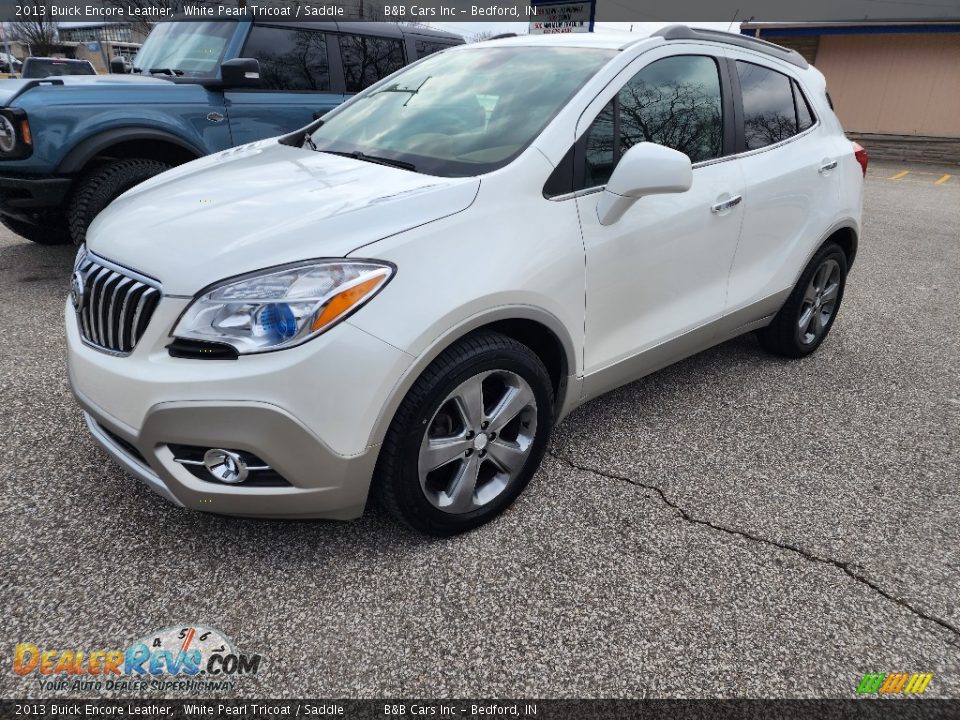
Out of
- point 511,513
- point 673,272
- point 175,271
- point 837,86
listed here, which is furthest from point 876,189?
point 175,271

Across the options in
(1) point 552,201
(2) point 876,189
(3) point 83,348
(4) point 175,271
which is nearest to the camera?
(4) point 175,271

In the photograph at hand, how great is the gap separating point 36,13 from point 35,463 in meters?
54.5

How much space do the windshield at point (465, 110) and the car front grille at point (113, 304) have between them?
1.07 metres

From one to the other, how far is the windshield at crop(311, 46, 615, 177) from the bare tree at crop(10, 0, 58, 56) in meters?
53.1

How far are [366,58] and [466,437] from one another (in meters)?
4.67

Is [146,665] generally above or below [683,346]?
below

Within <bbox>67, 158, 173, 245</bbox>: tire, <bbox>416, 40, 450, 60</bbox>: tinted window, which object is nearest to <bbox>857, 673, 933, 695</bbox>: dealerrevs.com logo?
<bbox>67, 158, 173, 245</bbox>: tire

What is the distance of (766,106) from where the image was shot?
134 inches

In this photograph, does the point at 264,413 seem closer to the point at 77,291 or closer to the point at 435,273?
the point at 435,273

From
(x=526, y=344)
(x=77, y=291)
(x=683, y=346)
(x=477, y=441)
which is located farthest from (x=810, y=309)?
(x=77, y=291)

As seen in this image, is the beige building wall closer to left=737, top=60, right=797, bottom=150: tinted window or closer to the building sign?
the building sign

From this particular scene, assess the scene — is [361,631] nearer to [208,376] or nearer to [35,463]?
[208,376]

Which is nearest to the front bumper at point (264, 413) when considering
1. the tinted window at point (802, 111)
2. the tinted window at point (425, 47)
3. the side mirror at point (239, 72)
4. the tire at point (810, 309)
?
the tire at point (810, 309)

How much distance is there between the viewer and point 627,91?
268 centimetres
